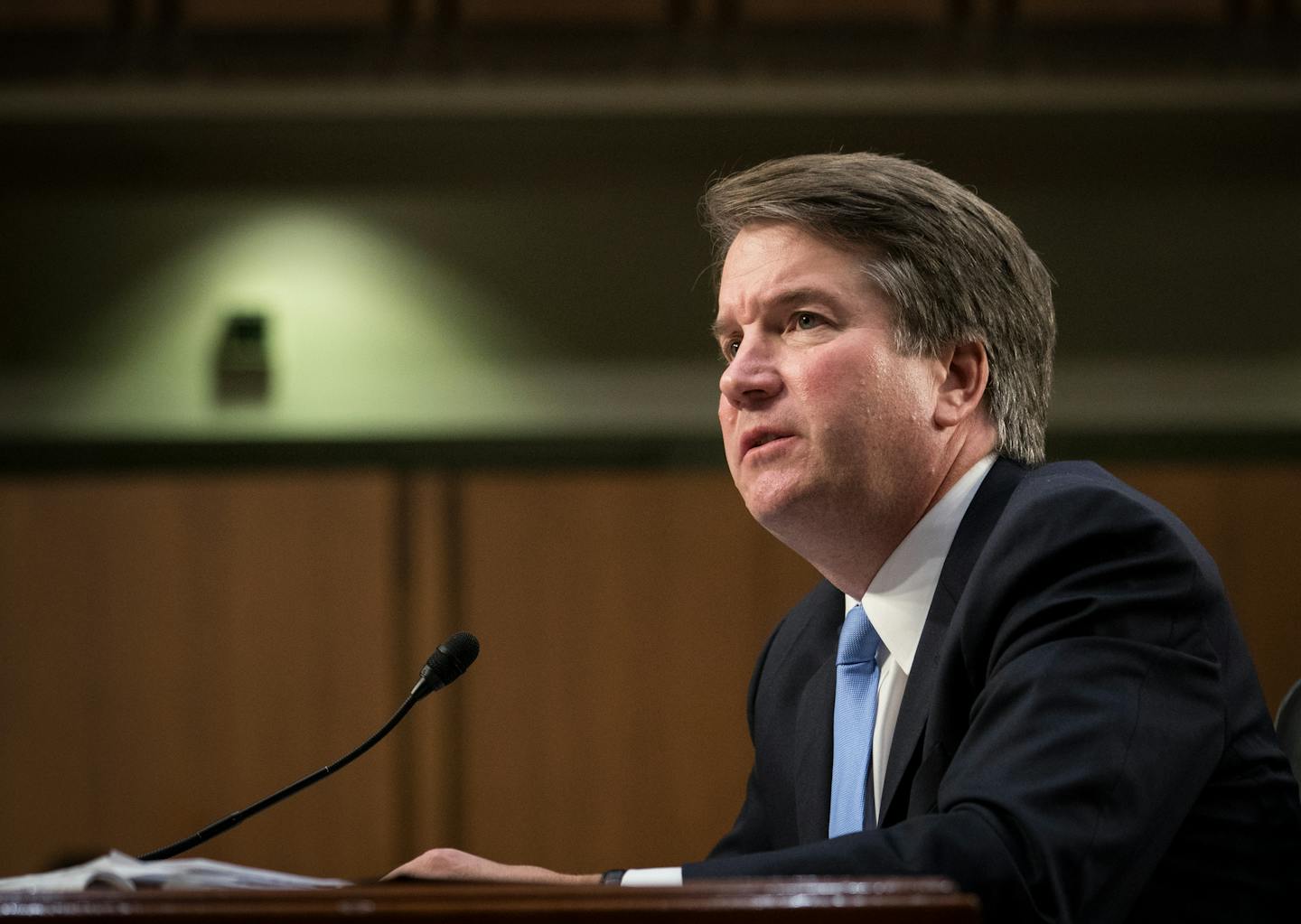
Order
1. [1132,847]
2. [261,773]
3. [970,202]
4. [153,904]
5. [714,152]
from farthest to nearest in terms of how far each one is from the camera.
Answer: [714,152] < [261,773] < [970,202] < [1132,847] < [153,904]

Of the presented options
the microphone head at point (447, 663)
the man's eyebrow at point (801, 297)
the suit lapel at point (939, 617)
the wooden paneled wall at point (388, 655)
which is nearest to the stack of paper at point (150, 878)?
the microphone head at point (447, 663)

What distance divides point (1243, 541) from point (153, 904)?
3.82 m

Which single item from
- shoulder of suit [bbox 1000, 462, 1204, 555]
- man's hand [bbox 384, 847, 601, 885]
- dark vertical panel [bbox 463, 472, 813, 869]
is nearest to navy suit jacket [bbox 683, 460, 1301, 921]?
shoulder of suit [bbox 1000, 462, 1204, 555]

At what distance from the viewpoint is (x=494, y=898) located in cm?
90


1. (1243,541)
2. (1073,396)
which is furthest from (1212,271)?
(1243,541)

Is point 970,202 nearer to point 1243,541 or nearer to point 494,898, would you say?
point 494,898

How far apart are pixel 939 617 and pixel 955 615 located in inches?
2.8

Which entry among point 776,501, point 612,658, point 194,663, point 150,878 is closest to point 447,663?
point 776,501

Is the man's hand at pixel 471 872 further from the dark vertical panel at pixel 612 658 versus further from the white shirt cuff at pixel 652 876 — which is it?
the dark vertical panel at pixel 612 658

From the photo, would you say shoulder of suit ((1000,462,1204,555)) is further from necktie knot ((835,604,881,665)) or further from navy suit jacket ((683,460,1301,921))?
necktie knot ((835,604,881,665))

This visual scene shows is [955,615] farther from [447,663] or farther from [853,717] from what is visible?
[447,663]

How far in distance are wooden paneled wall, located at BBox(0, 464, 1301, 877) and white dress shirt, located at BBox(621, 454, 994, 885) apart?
8.09ft

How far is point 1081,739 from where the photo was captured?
1218 millimetres

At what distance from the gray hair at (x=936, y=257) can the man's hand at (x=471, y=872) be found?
76cm
